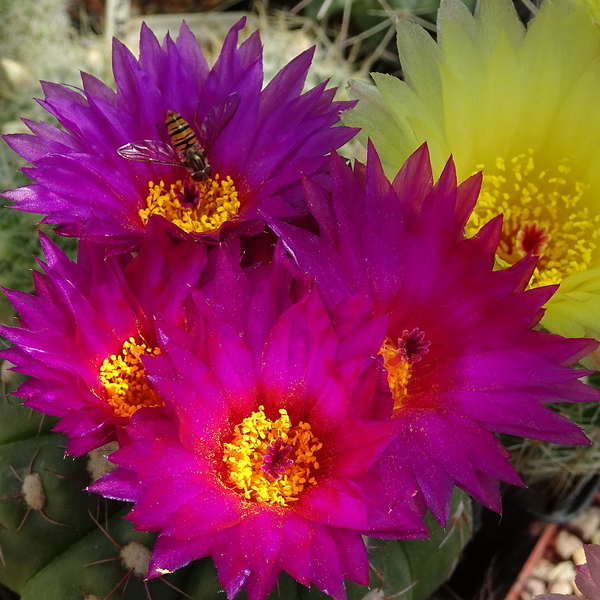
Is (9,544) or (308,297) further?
(9,544)

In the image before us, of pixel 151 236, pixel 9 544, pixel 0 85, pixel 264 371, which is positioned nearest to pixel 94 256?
pixel 151 236

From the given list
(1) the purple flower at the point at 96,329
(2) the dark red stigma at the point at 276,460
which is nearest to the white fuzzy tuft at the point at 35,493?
(1) the purple flower at the point at 96,329

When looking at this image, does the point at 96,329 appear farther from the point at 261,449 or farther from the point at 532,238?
the point at 532,238

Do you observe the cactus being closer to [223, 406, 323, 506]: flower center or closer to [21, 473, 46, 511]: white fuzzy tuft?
[21, 473, 46, 511]: white fuzzy tuft

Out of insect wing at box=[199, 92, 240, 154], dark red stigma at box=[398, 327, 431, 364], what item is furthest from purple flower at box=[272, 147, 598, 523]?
insect wing at box=[199, 92, 240, 154]

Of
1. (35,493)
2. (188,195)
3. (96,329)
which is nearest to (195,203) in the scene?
(188,195)

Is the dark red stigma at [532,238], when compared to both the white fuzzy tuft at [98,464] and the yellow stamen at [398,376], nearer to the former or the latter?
the yellow stamen at [398,376]

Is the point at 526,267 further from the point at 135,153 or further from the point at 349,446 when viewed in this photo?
the point at 135,153
